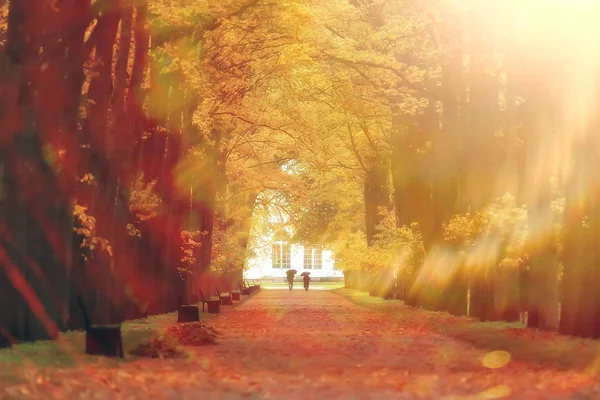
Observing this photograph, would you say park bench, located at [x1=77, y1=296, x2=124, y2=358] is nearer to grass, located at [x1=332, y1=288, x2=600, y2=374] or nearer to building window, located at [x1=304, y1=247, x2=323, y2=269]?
grass, located at [x1=332, y1=288, x2=600, y2=374]

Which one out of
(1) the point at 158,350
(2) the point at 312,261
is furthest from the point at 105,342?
(2) the point at 312,261

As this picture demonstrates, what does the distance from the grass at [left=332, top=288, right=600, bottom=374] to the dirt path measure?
427 millimetres

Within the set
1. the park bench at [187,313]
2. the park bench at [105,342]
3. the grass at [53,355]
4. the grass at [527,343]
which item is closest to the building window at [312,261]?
the grass at [527,343]

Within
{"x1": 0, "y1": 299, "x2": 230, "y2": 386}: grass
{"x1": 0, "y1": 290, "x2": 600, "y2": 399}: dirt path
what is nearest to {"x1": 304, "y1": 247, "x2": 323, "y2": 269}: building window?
{"x1": 0, "y1": 290, "x2": 600, "y2": 399}: dirt path

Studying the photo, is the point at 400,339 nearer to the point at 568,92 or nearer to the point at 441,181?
the point at 568,92

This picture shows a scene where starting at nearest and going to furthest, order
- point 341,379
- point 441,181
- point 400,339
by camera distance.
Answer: point 341,379 → point 400,339 → point 441,181

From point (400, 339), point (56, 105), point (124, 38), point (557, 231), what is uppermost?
point (124, 38)

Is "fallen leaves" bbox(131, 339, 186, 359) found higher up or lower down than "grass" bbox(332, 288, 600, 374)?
higher up

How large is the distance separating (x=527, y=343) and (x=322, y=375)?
8145 millimetres

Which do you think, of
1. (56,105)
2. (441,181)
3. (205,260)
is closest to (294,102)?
(205,260)

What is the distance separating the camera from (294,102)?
174 ft

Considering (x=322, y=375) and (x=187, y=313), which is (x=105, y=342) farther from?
(x=187, y=313)

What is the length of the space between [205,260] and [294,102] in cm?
833

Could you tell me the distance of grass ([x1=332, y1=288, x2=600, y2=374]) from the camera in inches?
755
